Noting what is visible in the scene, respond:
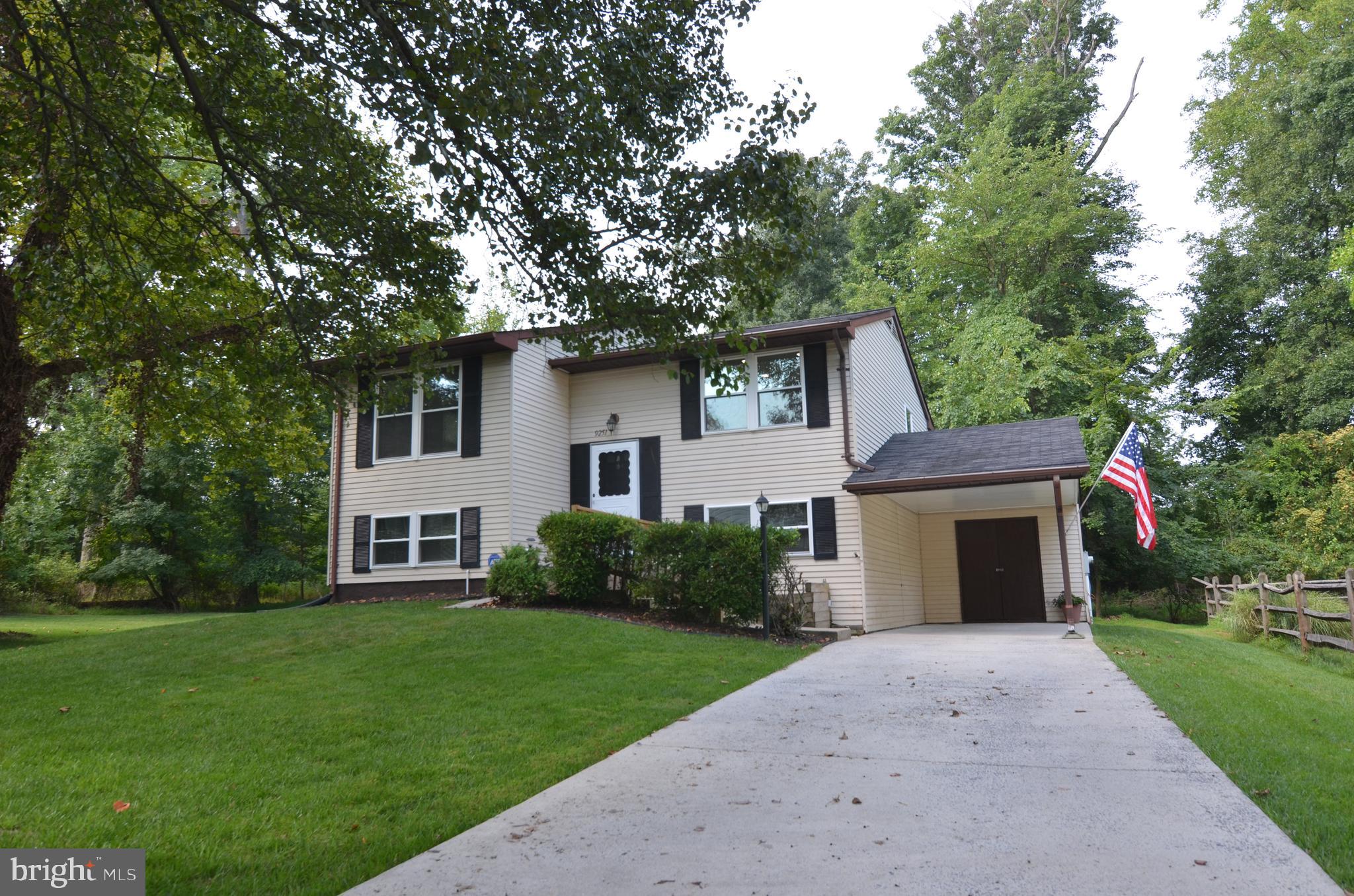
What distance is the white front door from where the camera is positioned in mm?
14790

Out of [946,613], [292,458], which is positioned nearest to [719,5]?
[292,458]

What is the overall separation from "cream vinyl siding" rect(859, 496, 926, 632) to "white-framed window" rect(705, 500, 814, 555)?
0.89m

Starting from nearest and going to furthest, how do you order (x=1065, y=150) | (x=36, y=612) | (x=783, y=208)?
(x=783, y=208), (x=36, y=612), (x=1065, y=150)

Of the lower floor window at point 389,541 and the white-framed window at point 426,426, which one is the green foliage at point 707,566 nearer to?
the white-framed window at point 426,426

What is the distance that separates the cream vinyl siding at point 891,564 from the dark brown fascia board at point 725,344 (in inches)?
110

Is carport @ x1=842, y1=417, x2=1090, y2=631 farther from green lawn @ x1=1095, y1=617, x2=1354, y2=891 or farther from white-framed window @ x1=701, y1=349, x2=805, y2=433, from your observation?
green lawn @ x1=1095, y1=617, x2=1354, y2=891

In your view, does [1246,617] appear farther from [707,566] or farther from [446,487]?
[446,487]

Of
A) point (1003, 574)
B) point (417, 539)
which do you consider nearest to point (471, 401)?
point (417, 539)

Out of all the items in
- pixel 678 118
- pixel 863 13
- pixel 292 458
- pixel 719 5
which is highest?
pixel 863 13

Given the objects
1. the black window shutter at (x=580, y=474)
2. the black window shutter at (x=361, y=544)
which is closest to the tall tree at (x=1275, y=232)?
the black window shutter at (x=580, y=474)

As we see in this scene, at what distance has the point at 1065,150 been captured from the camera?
84.9 ft

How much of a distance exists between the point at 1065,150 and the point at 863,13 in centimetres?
2134

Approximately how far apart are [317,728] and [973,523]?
14.3m

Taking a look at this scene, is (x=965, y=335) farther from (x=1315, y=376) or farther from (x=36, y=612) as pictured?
(x=36, y=612)
